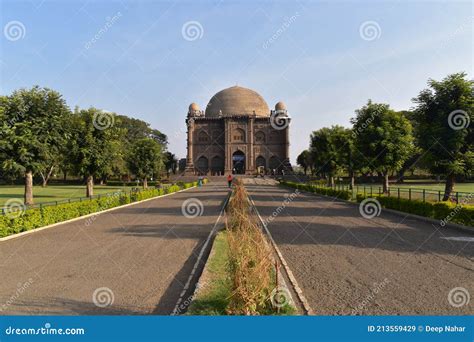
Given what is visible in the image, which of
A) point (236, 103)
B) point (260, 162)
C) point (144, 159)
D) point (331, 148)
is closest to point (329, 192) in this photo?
point (331, 148)

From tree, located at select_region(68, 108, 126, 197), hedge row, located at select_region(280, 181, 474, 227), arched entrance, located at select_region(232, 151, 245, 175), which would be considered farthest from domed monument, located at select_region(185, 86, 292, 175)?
hedge row, located at select_region(280, 181, 474, 227)

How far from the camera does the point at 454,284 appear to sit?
21.3 ft

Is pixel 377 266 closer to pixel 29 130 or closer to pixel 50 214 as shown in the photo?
pixel 50 214

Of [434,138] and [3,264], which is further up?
[434,138]

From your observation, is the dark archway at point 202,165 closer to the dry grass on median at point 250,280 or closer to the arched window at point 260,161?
the arched window at point 260,161

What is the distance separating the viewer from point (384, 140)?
2316cm

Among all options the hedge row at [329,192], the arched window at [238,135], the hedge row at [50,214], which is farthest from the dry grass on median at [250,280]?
the arched window at [238,135]

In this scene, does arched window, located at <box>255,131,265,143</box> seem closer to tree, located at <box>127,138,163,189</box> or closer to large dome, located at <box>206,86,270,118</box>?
large dome, located at <box>206,86,270,118</box>

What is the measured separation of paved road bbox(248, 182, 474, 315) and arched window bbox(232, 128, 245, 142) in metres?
79.1

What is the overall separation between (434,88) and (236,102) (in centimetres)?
8202

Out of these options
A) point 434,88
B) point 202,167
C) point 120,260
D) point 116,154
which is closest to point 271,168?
point 202,167

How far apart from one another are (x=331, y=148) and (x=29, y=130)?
29808 mm

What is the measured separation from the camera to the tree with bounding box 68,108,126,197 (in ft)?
89.2

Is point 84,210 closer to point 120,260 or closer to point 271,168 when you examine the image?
point 120,260
